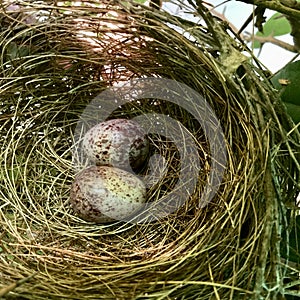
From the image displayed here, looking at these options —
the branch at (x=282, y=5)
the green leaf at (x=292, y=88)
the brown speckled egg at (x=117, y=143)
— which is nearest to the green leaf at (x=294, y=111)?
the green leaf at (x=292, y=88)

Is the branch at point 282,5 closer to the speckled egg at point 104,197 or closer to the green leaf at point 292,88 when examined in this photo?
the green leaf at point 292,88

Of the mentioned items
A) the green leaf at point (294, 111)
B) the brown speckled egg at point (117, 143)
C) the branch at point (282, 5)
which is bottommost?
the brown speckled egg at point (117, 143)

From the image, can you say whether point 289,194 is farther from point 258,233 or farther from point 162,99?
point 162,99

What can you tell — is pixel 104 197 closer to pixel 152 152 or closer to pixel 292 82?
pixel 152 152

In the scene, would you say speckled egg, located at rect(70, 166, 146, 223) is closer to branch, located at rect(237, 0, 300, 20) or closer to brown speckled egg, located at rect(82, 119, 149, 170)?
brown speckled egg, located at rect(82, 119, 149, 170)

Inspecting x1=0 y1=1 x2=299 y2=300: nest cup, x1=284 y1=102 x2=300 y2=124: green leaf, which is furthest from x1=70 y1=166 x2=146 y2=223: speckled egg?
x1=284 y1=102 x2=300 y2=124: green leaf

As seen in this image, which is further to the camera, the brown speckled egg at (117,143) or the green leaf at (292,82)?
the brown speckled egg at (117,143)

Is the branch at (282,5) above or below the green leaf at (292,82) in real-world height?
above
